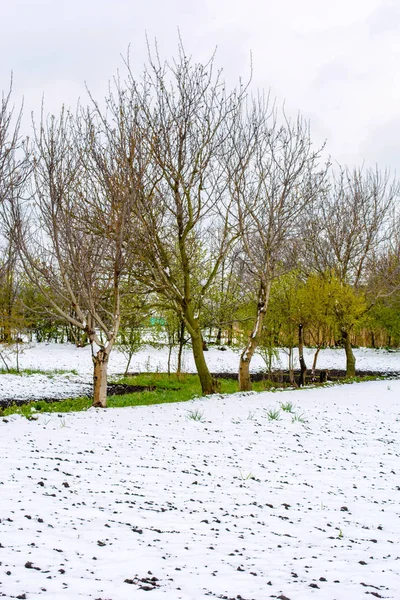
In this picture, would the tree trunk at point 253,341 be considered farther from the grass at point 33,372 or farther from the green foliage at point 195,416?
the grass at point 33,372

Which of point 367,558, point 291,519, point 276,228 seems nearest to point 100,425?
point 291,519

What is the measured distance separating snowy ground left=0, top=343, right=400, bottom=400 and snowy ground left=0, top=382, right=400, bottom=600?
11.2 meters

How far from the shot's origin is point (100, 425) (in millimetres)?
9508

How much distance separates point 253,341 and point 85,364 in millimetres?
16899

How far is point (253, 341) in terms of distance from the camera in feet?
56.6

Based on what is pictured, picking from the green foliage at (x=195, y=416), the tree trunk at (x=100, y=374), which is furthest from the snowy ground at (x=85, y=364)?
the green foliage at (x=195, y=416)

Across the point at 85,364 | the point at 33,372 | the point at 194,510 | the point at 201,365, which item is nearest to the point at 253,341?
the point at 201,365

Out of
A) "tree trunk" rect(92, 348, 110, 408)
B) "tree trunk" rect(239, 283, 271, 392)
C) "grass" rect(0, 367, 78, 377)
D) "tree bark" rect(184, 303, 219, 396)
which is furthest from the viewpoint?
"grass" rect(0, 367, 78, 377)

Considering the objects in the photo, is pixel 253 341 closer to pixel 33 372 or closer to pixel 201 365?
pixel 201 365

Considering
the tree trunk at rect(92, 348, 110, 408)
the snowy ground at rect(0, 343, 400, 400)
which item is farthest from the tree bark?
the snowy ground at rect(0, 343, 400, 400)

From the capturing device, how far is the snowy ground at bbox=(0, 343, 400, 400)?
21.0 meters

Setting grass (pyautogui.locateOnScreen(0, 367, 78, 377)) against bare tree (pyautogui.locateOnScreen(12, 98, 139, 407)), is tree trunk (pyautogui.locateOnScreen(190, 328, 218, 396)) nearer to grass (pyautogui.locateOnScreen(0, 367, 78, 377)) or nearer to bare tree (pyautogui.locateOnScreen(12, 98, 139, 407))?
bare tree (pyautogui.locateOnScreen(12, 98, 139, 407))

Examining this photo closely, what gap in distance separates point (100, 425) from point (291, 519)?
4.94 metres

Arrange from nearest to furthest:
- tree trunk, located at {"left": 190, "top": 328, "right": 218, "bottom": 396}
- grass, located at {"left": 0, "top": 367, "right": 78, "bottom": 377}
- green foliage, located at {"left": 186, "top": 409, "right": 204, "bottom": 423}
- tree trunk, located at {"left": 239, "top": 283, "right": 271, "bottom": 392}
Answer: green foliage, located at {"left": 186, "top": 409, "right": 204, "bottom": 423} → tree trunk, located at {"left": 190, "top": 328, "right": 218, "bottom": 396} → tree trunk, located at {"left": 239, "top": 283, "right": 271, "bottom": 392} → grass, located at {"left": 0, "top": 367, "right": 78, "bottom": 377}
